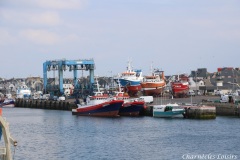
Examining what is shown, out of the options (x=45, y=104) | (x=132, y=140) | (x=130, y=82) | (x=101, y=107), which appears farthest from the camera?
(x=45, y=104)

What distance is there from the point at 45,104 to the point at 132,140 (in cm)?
7217

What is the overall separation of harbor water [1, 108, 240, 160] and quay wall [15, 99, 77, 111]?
37.7 metres

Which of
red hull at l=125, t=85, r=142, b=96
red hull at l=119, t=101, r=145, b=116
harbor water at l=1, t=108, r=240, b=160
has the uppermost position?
red hull at l=125, t=85, r=142, b=96

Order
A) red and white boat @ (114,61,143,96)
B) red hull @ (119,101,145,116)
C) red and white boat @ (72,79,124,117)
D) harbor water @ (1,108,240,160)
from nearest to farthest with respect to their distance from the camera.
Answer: harbor water @ (1,108,240,160)
red and white boat @ (72,79,124,117)
red hull @ (119,101,145,116)
red and white boat @ (114,61,143,96)

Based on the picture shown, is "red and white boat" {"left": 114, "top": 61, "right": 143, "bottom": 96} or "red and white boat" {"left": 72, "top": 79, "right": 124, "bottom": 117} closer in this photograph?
"red and white boat" {"left": 72, "top": 79, "right": 124, "bottom": 117}

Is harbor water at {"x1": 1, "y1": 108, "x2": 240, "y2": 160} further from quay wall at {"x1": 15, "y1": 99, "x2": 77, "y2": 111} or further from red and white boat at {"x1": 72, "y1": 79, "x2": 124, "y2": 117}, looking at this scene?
quay wall at {"x1": 15, "y1": 99, "x2": 77, "y2": 111}

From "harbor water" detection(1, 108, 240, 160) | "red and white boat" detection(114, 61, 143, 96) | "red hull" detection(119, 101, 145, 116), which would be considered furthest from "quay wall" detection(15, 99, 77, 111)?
"harbor water" detection(1, 108, 240, 160)

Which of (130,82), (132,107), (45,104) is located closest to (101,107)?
(132,107)

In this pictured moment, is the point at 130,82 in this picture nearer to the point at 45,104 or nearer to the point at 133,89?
the point at 133,89

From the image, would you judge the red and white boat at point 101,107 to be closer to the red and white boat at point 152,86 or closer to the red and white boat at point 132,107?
the red and white boat at point 132,107

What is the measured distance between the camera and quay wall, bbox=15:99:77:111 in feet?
339

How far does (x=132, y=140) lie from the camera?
46812mm

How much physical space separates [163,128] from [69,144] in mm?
14148

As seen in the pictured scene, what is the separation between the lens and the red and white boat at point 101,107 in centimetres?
7469
